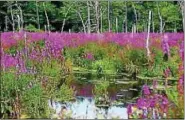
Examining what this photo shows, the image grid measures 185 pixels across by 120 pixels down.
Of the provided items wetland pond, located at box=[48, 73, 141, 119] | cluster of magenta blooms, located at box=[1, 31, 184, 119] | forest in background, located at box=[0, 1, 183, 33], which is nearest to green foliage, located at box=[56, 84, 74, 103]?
wetland pond, located at box=[48, 73, 141, 119]

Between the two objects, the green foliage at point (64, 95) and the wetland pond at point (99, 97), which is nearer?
the wetland pond at point (99, 97)

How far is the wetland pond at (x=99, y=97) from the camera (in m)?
6.83

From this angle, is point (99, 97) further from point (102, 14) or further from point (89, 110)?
point (102, 14)

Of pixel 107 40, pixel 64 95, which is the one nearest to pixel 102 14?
pixel 107 40

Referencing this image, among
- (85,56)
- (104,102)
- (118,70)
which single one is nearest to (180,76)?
(104,102)

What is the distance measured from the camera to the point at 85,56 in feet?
44.1

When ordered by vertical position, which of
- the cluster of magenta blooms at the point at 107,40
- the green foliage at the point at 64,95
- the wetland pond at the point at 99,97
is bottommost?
the wetland pond at the point at 99,97

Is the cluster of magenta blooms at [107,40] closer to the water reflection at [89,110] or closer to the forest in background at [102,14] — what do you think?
the water reflection at [89,110]

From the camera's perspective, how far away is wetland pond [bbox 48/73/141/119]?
22.4ft

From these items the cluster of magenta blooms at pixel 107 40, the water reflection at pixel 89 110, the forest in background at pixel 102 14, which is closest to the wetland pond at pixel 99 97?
the water reflection at pixel 89 110

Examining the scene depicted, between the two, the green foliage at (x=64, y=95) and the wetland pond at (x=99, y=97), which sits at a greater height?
the green foliage at (x=64, y=95)

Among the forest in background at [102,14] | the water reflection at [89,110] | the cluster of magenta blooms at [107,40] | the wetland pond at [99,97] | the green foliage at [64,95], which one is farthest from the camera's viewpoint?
the forest in background at [102,14]

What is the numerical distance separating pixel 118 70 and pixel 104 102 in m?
4.09

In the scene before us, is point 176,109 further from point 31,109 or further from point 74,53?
point 74,53
